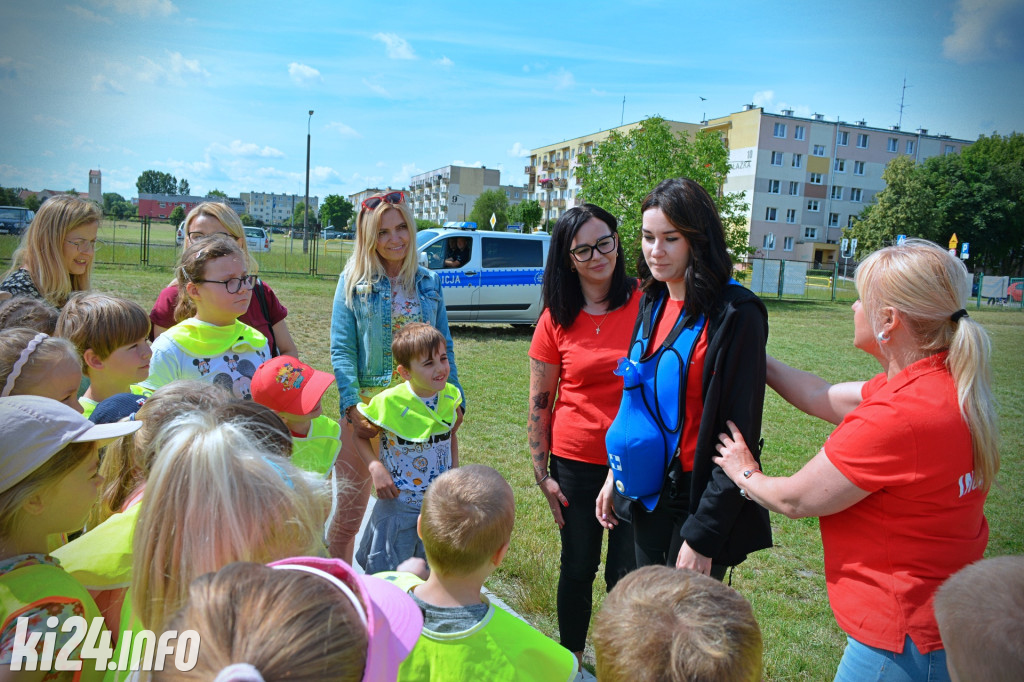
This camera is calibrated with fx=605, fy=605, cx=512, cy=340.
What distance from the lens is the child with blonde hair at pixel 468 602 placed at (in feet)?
5.15

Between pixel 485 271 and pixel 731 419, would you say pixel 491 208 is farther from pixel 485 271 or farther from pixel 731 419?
pixel 731 419

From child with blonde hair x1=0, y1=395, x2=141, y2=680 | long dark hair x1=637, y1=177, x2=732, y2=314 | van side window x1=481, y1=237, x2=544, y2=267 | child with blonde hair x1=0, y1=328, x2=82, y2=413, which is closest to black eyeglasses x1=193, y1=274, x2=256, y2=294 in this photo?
child with blonde hair x1=0, y1=328, x2=82, y2=413

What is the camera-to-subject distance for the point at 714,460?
2.01 m

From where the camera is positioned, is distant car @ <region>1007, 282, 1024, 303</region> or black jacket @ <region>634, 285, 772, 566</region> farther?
distant car @ <region>1007, 282, 1024, 303</region>

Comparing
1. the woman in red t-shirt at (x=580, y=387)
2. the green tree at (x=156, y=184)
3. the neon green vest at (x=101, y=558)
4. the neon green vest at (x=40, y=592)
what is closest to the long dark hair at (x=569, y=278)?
the woman in red t-shirt at (x=580, y=387)

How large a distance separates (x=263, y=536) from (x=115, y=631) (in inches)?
24.6

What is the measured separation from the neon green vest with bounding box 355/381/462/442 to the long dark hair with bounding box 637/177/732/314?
50.2 inches

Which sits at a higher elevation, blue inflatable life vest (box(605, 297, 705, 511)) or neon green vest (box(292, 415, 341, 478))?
blue inflatable life vest (box(605, 297, 705, 511))

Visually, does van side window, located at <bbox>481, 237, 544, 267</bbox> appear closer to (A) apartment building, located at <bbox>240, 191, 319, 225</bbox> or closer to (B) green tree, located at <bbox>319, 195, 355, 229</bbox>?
(B) green tree, located at <bbox>319, 195, 355, 229</bbox>

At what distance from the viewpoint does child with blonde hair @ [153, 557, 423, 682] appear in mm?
841

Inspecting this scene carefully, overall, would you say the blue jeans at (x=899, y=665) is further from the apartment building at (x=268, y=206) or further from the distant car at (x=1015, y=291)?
the apartment building at (x=268, y=206)

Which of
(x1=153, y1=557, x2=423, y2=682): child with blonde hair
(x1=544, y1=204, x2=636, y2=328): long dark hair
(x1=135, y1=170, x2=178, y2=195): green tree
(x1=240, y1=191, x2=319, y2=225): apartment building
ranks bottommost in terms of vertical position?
(x1=153, y1=557, x2=423, y2=682): child with blonde hair

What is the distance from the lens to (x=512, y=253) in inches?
547

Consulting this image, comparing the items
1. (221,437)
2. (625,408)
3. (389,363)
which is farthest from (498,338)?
(221,437)
